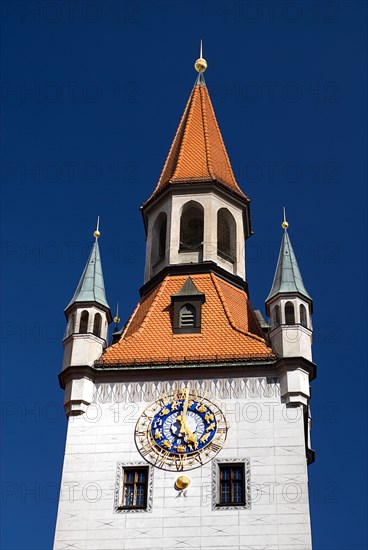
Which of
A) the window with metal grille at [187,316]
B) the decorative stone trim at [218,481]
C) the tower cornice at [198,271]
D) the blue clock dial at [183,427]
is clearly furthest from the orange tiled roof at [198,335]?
the decorative stone trim at [218,481]

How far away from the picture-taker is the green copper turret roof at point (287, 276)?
3378cm

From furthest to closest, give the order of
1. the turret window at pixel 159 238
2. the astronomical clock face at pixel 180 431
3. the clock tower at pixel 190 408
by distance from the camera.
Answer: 1. the turret window at pixel 159 238
2. the astronomical clock face at pixel 180 431
3. the clock tower at pixel 190 408

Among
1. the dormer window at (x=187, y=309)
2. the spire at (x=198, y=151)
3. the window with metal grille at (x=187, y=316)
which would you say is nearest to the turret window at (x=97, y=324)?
the dormer window at (x=187, y=309)

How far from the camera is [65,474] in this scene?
2994 centimetres

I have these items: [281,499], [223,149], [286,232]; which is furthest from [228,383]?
[223,149]

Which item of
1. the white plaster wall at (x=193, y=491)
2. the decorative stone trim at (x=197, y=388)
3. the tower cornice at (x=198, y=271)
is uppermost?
the tower cornice at (x=198, y=271)

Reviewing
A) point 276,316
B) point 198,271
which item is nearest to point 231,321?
point 276,316

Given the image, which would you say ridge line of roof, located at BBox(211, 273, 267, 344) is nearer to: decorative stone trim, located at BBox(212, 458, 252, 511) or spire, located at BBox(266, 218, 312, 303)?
spire, located at BBox(266, 218, 312, 303)

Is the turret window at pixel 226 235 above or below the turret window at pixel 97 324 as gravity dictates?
above

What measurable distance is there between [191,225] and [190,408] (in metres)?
8.31

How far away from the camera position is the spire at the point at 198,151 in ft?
127

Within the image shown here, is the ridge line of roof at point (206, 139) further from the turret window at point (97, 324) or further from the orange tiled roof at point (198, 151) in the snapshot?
the turret window at point (97, 324)

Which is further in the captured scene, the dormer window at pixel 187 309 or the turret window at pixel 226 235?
the turret window at pixel 226 235

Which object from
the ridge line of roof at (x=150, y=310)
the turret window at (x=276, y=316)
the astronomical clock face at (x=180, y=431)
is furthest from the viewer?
the ridge line of roof at (x=150, y=310)
